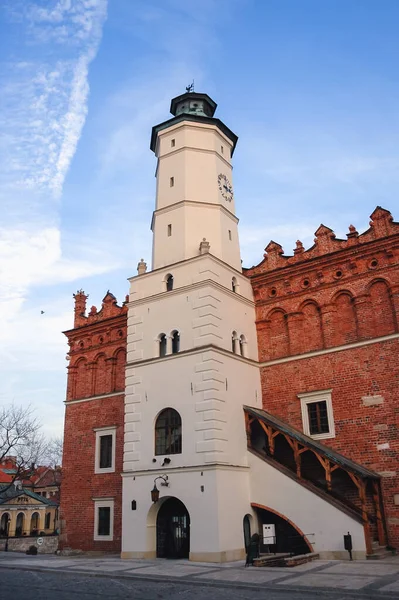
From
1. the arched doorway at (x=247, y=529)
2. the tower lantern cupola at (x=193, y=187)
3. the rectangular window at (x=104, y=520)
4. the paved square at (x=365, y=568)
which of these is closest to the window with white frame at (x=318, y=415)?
the arched doorway at (x=247, y=529)

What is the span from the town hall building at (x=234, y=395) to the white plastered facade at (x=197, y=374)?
0.05m

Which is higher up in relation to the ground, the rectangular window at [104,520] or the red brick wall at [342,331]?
the red brick wall at [342,331]

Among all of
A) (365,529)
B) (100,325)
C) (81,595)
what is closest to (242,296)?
(100,325)

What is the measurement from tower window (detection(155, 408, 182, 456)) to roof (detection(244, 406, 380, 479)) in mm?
2656

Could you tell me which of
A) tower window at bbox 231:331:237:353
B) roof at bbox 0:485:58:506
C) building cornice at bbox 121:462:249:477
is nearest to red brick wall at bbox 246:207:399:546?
tower window at bbox 231:331:237:353

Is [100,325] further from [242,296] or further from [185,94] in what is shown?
[185,94]

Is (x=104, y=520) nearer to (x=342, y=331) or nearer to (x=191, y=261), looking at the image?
(x=191, y=261)

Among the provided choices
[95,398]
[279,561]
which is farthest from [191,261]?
[279,561]

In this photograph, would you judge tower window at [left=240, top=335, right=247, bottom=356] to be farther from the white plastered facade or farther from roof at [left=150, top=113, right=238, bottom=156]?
roof at [left=150, top=113, right=238, bottom=156]

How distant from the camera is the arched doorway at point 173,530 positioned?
720 inches

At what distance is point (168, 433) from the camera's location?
19062mm

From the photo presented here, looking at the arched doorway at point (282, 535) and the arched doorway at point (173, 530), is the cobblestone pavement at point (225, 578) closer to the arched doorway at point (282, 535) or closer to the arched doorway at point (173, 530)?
the arched doorway at point (173, 530)

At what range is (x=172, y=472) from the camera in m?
18.3

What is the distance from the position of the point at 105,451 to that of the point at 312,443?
412 inches
